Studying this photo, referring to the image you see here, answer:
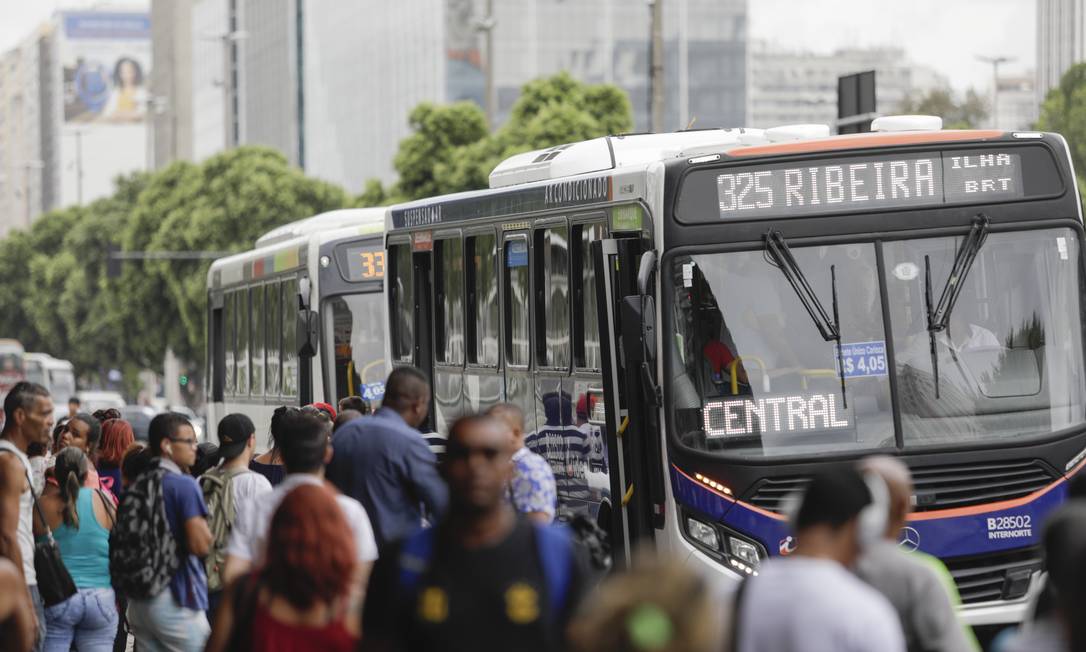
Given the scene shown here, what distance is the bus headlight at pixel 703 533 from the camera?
1079 centimetres

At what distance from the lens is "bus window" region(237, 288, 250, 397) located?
24.4 m

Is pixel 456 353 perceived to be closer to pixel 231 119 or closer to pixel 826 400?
pixel 826 400

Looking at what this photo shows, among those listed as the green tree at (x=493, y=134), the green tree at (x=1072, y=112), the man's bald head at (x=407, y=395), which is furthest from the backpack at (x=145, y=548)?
the green tree at (x=1072, y=112)

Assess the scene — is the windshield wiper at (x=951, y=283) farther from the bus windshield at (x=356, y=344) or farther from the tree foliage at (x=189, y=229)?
the tree foliage at (x=189, y=229)

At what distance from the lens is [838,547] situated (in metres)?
4.79

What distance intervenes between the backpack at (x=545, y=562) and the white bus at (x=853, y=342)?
18.5 ft

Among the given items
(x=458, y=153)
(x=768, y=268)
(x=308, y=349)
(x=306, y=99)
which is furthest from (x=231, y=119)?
(x=768, y=268)

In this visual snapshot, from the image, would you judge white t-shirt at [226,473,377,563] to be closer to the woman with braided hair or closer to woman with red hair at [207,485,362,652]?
woman with red hair at [207,485,362,652]

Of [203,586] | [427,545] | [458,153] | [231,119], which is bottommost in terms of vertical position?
[203,586]

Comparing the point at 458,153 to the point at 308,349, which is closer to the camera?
the point at 308,349

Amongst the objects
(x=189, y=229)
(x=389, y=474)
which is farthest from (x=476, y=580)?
(x=189, y=229)

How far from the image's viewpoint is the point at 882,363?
10.7 metres

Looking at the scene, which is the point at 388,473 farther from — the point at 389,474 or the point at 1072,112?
the point at 1072,112

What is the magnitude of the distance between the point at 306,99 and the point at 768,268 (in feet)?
318
